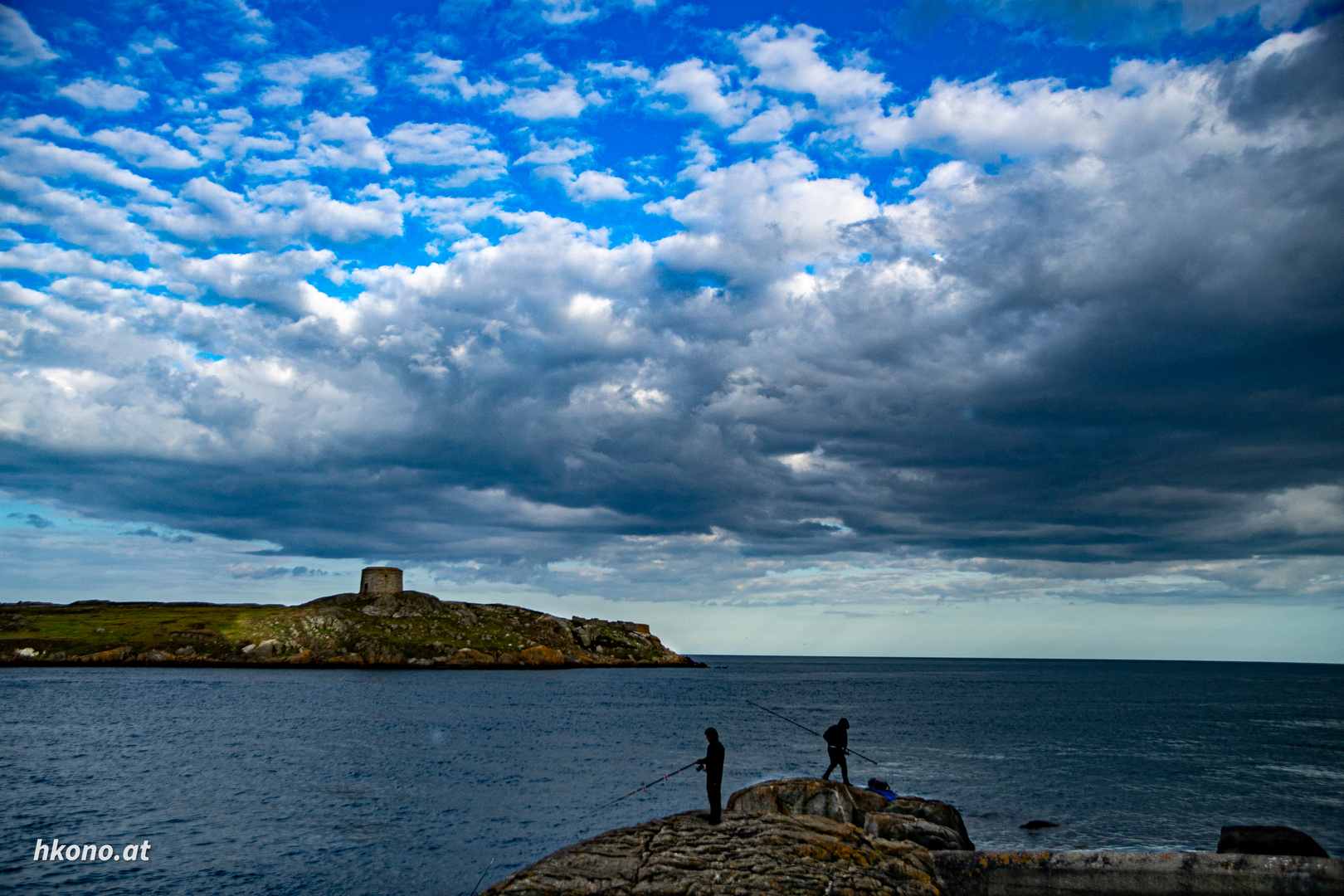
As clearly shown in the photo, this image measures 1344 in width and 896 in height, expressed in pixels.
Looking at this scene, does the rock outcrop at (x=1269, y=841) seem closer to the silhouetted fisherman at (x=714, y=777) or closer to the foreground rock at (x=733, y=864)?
the foreground rock at (x=733, y=864)

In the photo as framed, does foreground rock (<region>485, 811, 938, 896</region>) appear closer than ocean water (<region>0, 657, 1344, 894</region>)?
Yes

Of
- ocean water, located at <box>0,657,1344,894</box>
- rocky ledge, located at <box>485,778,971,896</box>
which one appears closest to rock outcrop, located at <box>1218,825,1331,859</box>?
rocky ledge, located at <box>485,778,971,896</box>

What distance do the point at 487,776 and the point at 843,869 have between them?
109 ft

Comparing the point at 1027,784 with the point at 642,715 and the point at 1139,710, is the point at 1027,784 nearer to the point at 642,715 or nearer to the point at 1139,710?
the point at 642,715

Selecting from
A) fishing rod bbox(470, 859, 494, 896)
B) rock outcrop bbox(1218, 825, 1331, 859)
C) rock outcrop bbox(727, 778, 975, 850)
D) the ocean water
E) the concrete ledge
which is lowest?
the ocean water

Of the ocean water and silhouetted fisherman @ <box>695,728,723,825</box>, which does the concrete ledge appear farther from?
the ocean water

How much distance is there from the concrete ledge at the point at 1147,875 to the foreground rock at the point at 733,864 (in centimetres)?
159

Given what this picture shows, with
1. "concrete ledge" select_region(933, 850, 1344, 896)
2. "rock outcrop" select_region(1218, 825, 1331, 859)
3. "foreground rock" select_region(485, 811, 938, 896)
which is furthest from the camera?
"rock outcrop" select_region(1218, 825, 1331, 859)

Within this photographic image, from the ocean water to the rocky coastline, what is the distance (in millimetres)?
8723

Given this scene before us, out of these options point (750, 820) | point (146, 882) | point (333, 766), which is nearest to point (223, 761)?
point (333, 766)

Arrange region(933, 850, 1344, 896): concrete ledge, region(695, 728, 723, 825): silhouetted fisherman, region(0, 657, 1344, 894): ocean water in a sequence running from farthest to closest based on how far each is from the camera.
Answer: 1. region(0, 657, 1344, 894): ocean water
2. region(695, 728, 723, 825): silhouetted fisherman
3. region(933, 850, 1344, 896): concrete ledge

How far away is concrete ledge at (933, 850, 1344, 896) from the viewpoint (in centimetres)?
1727

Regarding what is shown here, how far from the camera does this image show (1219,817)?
122ft

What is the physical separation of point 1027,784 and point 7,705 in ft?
336
